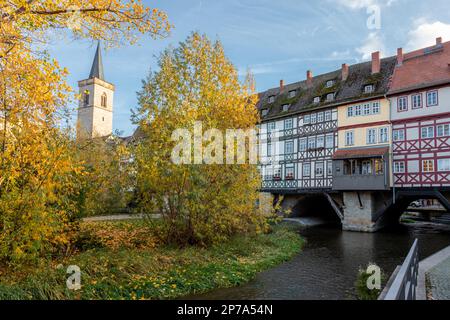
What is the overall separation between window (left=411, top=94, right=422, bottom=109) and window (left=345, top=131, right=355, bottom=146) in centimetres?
387

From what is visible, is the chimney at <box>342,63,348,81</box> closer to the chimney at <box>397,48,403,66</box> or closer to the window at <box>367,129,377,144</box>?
the chimney at <box>397,48,403,66</box>

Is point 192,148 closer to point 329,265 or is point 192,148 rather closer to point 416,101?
point 329,265

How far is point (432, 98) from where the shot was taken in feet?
59.3

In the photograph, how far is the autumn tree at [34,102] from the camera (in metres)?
5.23

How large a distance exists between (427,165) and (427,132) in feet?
6.16

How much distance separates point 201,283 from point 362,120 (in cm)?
1723

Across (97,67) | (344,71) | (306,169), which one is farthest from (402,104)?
(97,67)

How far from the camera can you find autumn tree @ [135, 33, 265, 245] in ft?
29.9

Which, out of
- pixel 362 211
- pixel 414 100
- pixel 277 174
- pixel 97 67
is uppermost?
pixel 97 67

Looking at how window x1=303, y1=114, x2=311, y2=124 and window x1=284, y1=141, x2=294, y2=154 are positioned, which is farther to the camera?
window x1=284, y1=141, x2=294, y2=154

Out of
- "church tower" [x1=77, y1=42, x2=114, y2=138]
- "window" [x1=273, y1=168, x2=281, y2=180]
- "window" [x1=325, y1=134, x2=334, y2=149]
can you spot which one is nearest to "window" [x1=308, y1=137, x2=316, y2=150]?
"window" [x1=325, y1=134, x2=334, y2=149]

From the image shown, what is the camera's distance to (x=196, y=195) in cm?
878

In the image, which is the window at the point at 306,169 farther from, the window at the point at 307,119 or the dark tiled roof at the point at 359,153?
the window at the point at 307,119

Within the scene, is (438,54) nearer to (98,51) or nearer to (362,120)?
(362,120)
